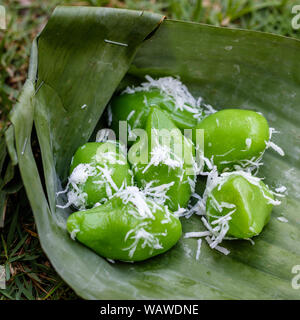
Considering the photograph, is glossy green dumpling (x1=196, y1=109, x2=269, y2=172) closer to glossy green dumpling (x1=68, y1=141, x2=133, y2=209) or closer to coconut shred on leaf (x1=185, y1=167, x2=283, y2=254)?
coconut shred on leaf (x1=185, y1=167, x2=283, y2=254)

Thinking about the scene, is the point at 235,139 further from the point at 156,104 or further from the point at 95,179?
the point at 95,179

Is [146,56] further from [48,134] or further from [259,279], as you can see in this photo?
[259,279]

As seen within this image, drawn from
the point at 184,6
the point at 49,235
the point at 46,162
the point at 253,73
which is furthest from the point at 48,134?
the point at 184,6

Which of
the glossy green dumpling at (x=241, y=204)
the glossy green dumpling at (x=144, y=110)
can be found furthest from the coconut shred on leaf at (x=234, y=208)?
the glossy green dumpling at (x=144, y=110)

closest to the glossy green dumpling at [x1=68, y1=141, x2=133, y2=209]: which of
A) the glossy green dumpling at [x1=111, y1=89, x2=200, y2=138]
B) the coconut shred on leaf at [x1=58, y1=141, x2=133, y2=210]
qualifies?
the coconut shred on leaf at [x1=58, y1=141, x2=133, y2=210]

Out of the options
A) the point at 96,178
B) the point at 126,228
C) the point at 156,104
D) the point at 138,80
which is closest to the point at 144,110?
the point at 156,104

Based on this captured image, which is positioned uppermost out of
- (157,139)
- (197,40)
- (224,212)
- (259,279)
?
(197,40)

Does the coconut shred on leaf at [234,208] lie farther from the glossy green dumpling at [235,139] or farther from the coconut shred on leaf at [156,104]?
the coconut shred on leaf at [156,104]
